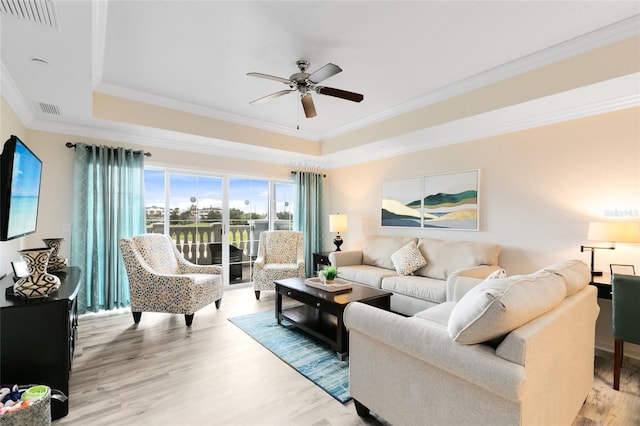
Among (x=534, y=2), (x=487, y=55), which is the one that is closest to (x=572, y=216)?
(x=487, y=55)

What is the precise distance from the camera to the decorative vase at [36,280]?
1.87 meters

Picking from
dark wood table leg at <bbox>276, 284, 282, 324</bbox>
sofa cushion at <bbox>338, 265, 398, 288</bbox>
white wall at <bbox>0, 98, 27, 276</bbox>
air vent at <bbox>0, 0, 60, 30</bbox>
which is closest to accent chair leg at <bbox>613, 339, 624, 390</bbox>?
sofa cushion at <bbox>338, 265, 398, 288</bbox>

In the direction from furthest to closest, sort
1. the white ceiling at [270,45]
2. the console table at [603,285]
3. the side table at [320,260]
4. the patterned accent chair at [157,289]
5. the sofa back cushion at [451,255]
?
1. the side table at [320,260]
2. the sofa back cushion at [451,255]
3. the patterned accent chair at [157,289]
4. the console table at [603,285]
5. the white ceiling at [270,45]

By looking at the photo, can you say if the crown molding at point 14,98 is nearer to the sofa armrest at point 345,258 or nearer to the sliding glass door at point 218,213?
the sliding glass door at point 218,213

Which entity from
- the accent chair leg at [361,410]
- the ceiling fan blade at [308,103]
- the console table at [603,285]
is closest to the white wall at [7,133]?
the ceiling fan blade at [308,103]

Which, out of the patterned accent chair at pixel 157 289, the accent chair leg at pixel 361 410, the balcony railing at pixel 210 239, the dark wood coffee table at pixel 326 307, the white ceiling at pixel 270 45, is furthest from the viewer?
the balcony railing at pixel 210 239

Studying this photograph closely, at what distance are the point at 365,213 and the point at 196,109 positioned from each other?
309 cm

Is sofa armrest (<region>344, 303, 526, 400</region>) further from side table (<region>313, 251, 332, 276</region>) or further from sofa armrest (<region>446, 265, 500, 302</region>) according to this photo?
side table (<region>313, 251, 332, 276</region>)

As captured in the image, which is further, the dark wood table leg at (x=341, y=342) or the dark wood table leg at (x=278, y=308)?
the dark wood table leg at (x=278, y=308)

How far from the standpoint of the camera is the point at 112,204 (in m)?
3.79

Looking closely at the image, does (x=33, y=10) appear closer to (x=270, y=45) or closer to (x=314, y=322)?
(x=270, y=45)

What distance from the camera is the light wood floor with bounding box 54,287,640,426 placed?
1883mm

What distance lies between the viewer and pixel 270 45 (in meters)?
2.53

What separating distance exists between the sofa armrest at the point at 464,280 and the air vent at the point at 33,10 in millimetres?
3378
